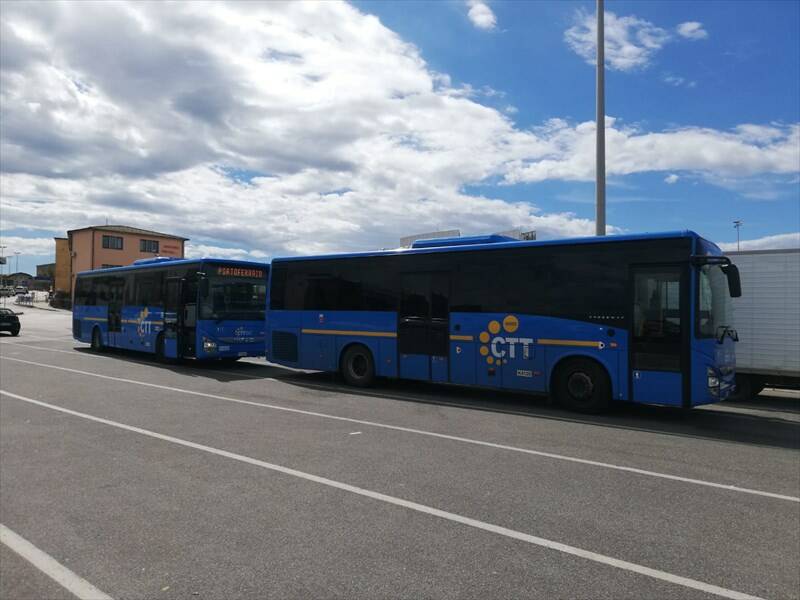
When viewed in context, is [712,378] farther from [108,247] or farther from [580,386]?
[108,247]

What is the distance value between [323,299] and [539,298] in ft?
18.3

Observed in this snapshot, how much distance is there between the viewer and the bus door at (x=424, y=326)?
12055 mm

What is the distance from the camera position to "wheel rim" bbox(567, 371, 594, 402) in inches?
400

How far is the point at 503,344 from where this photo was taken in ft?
36.6

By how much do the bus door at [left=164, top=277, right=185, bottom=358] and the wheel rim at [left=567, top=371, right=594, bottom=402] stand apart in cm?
1176

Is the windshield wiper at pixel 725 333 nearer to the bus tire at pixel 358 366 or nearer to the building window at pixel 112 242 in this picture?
the bus tire at pixel 358 366

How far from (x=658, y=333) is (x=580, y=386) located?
1621mm

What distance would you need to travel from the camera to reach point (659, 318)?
A: 9.45 metres

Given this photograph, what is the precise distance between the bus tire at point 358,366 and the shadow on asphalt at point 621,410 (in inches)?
9.8

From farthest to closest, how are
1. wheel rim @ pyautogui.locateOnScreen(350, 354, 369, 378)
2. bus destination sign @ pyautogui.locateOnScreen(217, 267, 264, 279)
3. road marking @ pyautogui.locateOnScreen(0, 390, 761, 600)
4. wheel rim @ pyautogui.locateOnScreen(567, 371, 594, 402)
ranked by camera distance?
bus destination sign @ pyautogui.locateOnScreen(217, 267, 264, 279), wheel rim @ pyautogui.locateOnScreen(350, 354, 369, 378), wheel rim @ pyautogui.locateOnScreen(567, 371, 594, 402), road marking @ pyautogui.locateOnScreen(0, 390, 761, 600)

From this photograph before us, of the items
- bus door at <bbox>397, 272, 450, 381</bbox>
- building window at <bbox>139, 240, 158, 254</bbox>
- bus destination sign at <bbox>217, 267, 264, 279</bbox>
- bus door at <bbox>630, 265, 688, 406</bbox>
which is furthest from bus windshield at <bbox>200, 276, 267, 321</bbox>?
building window at <bbox>139, 240, 158, 254</bbox>

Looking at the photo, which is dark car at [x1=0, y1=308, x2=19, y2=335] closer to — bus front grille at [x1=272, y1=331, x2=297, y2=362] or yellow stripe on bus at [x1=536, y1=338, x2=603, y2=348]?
bus front grille at [x1=272, y1=331, x2=297, y2=362]

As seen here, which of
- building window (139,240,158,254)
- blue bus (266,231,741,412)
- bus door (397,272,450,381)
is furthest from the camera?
building window (139,240,158,254)

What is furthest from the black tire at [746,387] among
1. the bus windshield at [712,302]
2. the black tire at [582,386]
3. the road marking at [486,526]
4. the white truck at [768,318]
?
the road marking at [486,526]
